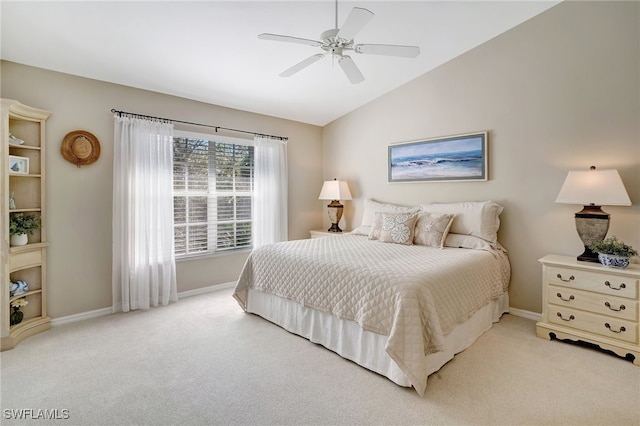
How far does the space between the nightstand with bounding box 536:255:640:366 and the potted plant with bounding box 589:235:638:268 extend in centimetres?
6

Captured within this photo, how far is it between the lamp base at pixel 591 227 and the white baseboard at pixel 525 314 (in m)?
0.80

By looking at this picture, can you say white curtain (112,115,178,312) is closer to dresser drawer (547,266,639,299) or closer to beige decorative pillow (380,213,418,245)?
beige decorative pillow (380,213,418,245)

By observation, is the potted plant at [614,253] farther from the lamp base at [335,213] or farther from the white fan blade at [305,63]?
the lamp base at [335,213]

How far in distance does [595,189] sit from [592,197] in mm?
68

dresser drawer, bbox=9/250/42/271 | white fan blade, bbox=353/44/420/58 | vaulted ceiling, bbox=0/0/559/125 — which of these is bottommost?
Answer: dresser drawer, bbox=9/250/42/271

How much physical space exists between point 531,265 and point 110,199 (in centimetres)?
441

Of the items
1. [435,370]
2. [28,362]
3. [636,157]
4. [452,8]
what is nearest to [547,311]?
[435,370]

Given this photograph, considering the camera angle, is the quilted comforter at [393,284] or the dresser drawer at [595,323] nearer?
the quilted comforter at [393,284]

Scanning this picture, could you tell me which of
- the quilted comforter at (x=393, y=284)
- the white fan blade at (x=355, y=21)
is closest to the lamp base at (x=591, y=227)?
the quilted comforter at (x=393, y=284)

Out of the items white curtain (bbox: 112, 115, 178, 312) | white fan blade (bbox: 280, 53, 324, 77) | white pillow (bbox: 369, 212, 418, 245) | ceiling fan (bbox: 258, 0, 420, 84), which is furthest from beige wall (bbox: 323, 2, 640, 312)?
white curtain (bbox: 112, 115, 178, 312)

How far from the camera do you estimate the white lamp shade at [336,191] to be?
15.1ft

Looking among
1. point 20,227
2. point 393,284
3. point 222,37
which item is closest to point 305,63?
point 222,37

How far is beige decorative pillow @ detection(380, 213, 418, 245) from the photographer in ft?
11.0

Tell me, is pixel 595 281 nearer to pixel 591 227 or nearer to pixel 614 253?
pixel 614 253
